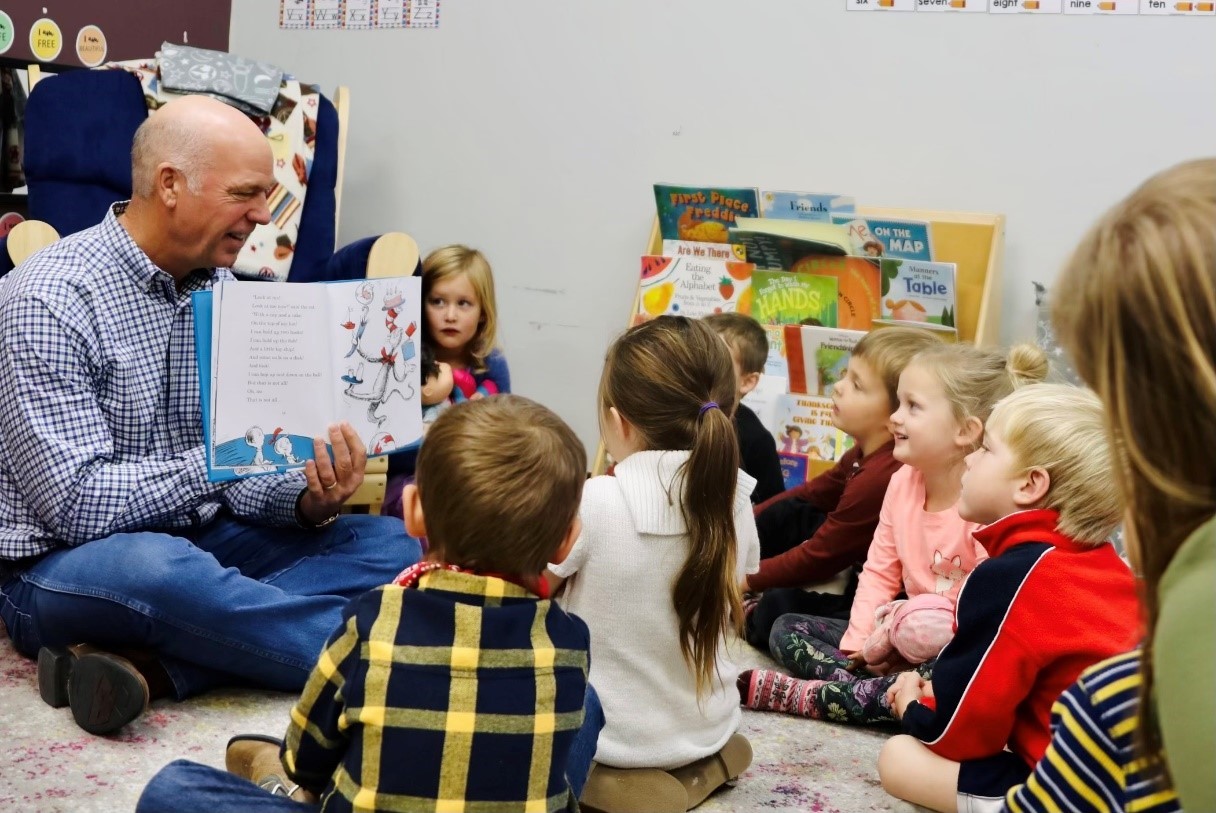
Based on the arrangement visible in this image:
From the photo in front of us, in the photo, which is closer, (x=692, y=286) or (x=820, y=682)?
(x=820, y=682)

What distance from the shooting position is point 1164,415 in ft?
2.25

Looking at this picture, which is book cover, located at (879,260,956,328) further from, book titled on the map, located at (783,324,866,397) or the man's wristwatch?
the man's wristwatch

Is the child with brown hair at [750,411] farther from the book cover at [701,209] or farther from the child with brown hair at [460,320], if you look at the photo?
the child with brown hair at [460,320]

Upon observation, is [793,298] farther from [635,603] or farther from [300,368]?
[635,603]

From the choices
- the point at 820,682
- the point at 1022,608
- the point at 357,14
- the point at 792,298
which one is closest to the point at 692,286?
the point at 792,298

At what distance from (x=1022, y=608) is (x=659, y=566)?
0.44 metres

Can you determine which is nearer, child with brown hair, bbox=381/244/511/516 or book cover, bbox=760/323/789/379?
child with brown hair, bbox=381/244/511/516

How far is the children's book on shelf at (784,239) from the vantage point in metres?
2.83

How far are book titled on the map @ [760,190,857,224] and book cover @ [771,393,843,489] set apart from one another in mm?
424

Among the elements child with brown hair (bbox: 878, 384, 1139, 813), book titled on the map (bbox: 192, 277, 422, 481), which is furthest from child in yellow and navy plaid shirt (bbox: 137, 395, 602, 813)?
book titled on the map (bbox: 192, 277, 422, 481)

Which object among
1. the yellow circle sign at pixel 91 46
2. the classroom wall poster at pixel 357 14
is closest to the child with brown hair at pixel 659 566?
the classroom wall poster at pixel 357 14

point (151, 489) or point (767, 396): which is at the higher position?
point (767, 396)

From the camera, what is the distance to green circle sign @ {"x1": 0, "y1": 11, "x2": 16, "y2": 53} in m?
3.04

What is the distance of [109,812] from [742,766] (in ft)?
2.69
